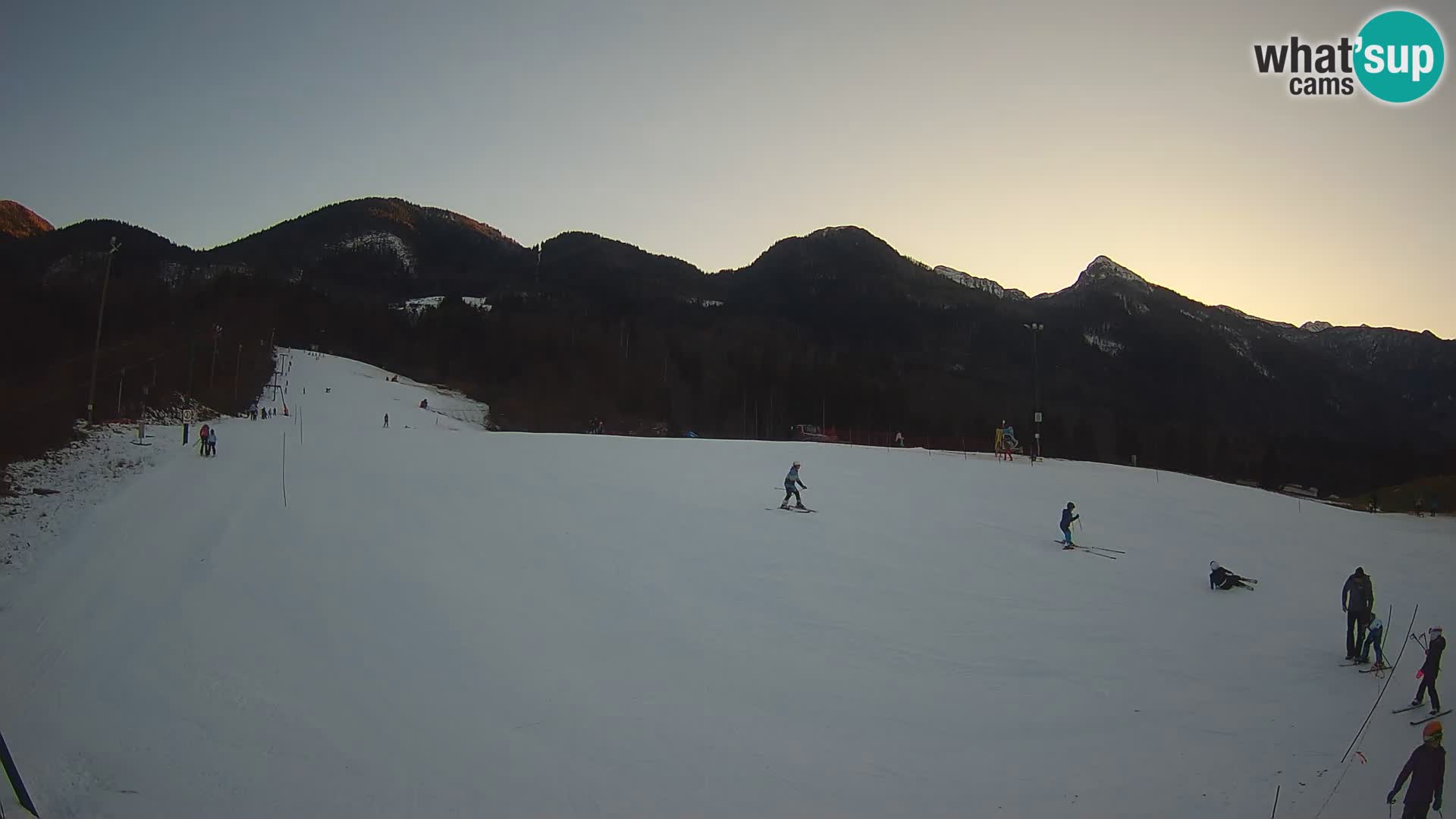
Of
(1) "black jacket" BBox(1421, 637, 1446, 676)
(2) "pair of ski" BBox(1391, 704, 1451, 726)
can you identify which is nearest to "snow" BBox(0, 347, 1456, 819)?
(2) "pair of ski" BBox(1391, 704, 1451, 726)

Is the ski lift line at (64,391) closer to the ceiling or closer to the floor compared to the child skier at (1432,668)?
closer to the ceiling

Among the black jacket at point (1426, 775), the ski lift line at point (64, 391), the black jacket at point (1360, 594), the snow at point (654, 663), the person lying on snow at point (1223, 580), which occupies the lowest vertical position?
the snow at point (654, 663)

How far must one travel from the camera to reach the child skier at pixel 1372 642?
11.4m

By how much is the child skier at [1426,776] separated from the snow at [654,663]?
1039 millimetres

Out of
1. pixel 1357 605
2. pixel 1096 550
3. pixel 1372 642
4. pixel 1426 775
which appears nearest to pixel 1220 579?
pixel 1096 550

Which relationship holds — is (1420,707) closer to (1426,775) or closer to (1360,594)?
(1360,594)

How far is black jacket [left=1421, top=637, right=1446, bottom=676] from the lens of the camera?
368 inches

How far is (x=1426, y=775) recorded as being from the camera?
684 cm

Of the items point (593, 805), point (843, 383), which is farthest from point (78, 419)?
point (843, 383)

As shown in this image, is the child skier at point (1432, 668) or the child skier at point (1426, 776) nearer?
the child skier at point (1426, 776)

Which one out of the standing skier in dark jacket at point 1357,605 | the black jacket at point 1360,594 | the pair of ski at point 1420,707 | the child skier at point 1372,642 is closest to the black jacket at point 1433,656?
the pair of ski at point 1420,707

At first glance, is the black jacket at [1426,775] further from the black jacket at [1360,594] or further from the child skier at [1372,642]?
the black jacket at [1360,594]

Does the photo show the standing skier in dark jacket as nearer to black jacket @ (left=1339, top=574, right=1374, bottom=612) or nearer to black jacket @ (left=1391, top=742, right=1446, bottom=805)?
black jacket @ (left=1339, top=574, right=1374, bottom=612)

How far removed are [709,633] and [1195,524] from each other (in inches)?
792
